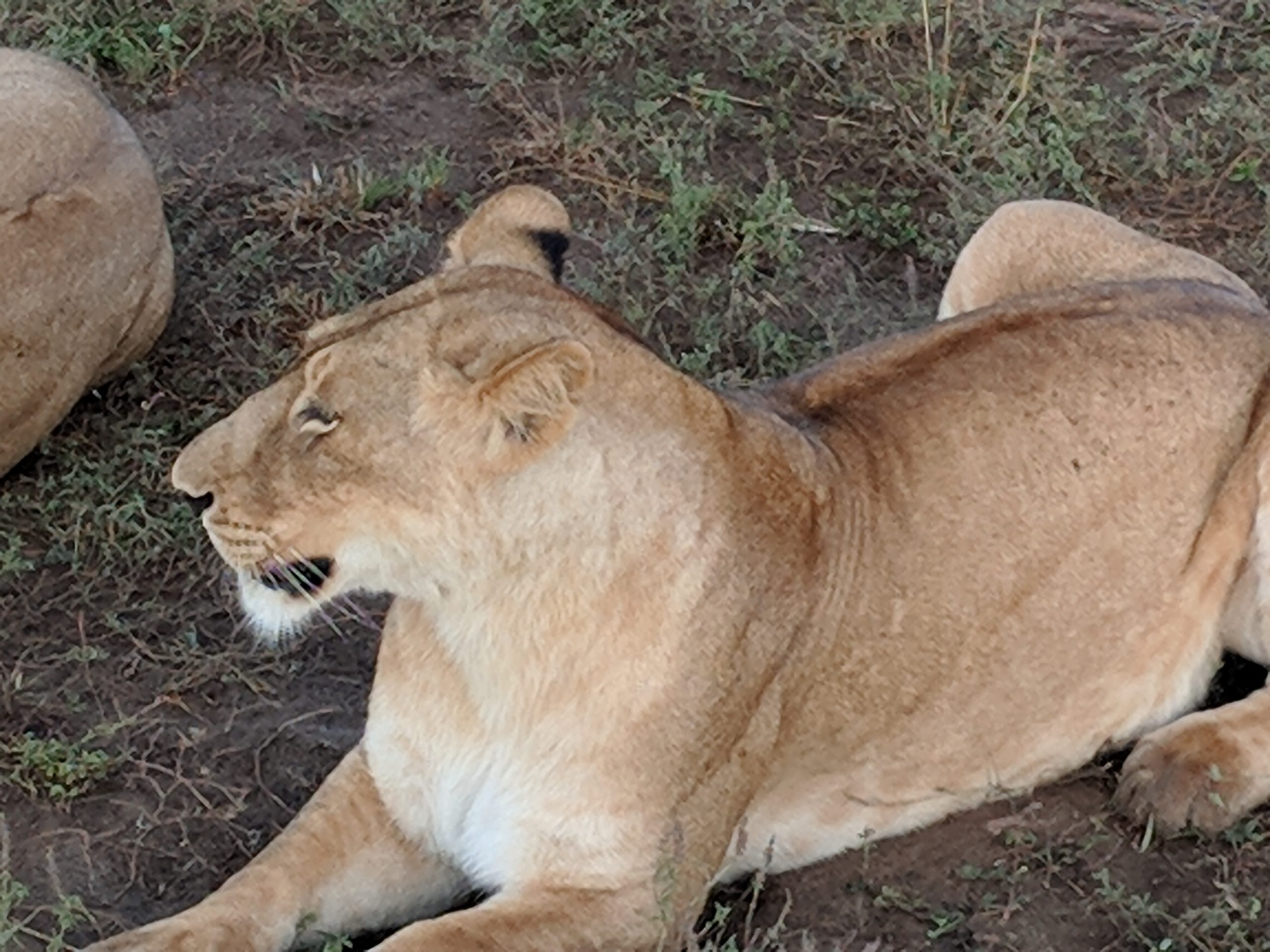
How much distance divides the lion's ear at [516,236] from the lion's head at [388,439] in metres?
0.18

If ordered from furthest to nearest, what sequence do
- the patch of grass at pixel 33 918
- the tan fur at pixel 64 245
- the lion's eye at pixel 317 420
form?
the tan fur at pixel 64 245
the patch of grass at pixel 33 918
the lion's eye at pixel 317 420

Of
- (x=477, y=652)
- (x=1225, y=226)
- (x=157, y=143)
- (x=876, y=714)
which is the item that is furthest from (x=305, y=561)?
(x=1225, y=226)

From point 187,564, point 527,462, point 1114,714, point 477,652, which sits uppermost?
point 527,462

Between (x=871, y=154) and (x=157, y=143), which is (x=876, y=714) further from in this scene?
(x=157, y=143)

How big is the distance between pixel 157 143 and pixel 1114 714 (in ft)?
8.11

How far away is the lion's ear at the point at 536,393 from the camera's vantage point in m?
2.47

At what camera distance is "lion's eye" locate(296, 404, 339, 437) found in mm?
2619

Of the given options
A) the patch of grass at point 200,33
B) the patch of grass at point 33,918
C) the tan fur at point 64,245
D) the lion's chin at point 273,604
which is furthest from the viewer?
the patch of grass at point 200,33

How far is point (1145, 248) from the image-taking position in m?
3.78

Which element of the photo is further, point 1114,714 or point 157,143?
point 157,143

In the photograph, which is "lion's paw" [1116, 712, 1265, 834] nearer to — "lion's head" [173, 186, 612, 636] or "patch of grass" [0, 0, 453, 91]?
"lion's head" [173, 186, 612, 636]

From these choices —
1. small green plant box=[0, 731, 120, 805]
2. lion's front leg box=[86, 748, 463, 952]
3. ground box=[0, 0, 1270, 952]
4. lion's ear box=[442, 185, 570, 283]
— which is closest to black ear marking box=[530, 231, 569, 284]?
lion's ear box=[442, 185, 570, 283]

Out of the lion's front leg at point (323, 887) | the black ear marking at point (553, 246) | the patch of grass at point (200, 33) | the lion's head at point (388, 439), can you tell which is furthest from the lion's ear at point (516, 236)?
the patch of grass at point (200, 33)

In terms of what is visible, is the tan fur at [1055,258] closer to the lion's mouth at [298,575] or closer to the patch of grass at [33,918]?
the lion's mouth at [298,575]
